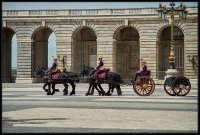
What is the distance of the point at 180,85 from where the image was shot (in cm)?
2183

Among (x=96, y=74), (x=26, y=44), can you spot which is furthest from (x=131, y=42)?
(x=96, y=74)

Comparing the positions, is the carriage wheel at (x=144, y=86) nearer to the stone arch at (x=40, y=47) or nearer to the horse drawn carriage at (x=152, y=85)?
the horse drawn carriage at (x=152, y=85)

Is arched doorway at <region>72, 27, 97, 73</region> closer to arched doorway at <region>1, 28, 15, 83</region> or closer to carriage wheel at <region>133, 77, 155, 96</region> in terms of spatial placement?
arched doorway at <region>1, 28, 15, 83</region>

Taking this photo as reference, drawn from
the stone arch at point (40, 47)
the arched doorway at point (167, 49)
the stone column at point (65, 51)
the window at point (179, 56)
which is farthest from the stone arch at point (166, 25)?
the stone arch at point (40, 47)

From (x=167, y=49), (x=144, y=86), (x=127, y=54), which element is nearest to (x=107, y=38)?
(x=127, y=54)

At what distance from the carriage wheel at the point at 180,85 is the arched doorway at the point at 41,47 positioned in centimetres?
2821

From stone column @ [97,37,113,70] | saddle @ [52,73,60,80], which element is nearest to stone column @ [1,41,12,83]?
stone column @ [97,37,113,70]

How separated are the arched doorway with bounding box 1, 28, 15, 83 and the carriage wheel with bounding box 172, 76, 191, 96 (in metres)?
31.4

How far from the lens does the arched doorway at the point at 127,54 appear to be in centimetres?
4838

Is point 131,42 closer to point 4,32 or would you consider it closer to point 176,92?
point 4,32

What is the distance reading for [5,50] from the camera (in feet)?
168

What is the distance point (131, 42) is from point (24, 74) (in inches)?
436

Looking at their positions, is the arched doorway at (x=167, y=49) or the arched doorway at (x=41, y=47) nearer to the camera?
the arched doorway at (x=167, y=49)

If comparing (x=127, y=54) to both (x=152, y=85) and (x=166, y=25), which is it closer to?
(x=166, y=25)
